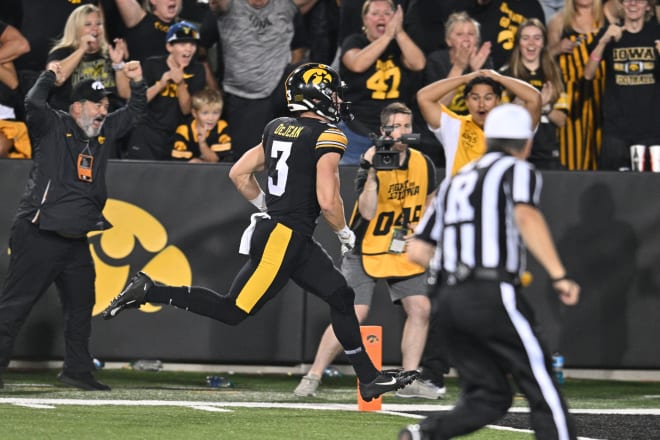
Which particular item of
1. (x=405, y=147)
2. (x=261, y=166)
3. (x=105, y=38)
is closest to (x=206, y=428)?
(x=261, y=166)

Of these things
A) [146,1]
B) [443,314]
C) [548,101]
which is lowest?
[443,314]

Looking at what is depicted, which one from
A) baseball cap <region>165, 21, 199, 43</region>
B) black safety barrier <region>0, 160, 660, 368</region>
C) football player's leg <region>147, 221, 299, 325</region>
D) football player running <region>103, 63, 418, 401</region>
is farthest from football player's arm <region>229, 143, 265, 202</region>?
baseball cap <region>165, 21, 199, 43</region>

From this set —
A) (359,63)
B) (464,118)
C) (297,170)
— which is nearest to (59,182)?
(297,170)

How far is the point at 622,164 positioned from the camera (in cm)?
1184

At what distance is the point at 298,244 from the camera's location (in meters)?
8.54

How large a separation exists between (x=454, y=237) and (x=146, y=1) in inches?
283

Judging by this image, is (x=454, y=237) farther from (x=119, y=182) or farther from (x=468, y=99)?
(x=119, y=182)

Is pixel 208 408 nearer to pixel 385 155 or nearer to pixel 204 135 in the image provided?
pixel 385 155

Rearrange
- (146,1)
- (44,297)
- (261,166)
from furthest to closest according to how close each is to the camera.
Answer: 1. (146,1)
2. (44,297)
3. (261,166)

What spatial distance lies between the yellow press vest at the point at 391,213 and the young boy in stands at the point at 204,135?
1991 mm

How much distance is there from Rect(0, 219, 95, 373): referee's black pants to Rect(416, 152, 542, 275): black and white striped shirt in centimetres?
446

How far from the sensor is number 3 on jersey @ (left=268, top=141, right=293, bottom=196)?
8633 millimetres

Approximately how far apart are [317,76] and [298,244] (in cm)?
111

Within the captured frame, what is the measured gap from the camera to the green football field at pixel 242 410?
7.50 metres
